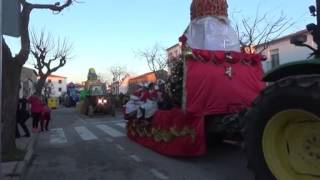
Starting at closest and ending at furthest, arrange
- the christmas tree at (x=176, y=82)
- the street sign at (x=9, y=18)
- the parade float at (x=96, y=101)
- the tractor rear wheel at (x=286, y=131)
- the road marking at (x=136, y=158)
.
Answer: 1. the tractor rear wheel at (x=286, y=131)
2. the street sign at (x=9, y=18)
3. the road marking at (x=136, y=158)
4. the christmas tree at (x=176, y=82)
5. the parade float at (x=96, y=101)

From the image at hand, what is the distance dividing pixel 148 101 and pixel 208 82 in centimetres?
363

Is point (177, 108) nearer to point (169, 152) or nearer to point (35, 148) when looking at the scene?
point (169, 152)

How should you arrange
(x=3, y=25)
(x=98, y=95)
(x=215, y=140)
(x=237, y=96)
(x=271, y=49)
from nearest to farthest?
(x=3, y=25) → (x=237, y=96) → (x=215, y=140) → (x=98, y=95) → (x=271, y=49)

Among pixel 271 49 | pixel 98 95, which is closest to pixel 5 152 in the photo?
pixel 98 95

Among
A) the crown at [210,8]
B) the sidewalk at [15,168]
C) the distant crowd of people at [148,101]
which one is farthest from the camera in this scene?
the distant crowd of people at [148,101]

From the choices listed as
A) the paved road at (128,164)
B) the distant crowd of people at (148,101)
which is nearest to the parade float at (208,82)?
the paved road at (128,164)

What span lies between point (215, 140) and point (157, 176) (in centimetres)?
254

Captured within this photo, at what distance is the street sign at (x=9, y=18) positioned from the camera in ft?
20.7

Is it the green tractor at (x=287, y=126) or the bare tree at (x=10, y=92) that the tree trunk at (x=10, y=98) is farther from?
the green tractor at (x=287, y=126)

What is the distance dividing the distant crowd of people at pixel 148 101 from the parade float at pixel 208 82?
3.43ft

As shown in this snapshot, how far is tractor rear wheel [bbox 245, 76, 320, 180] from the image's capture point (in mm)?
5758

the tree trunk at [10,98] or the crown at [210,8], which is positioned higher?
the crown at [210,8]

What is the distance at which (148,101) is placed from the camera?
576 inches

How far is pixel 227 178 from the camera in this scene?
9734 millimetres
